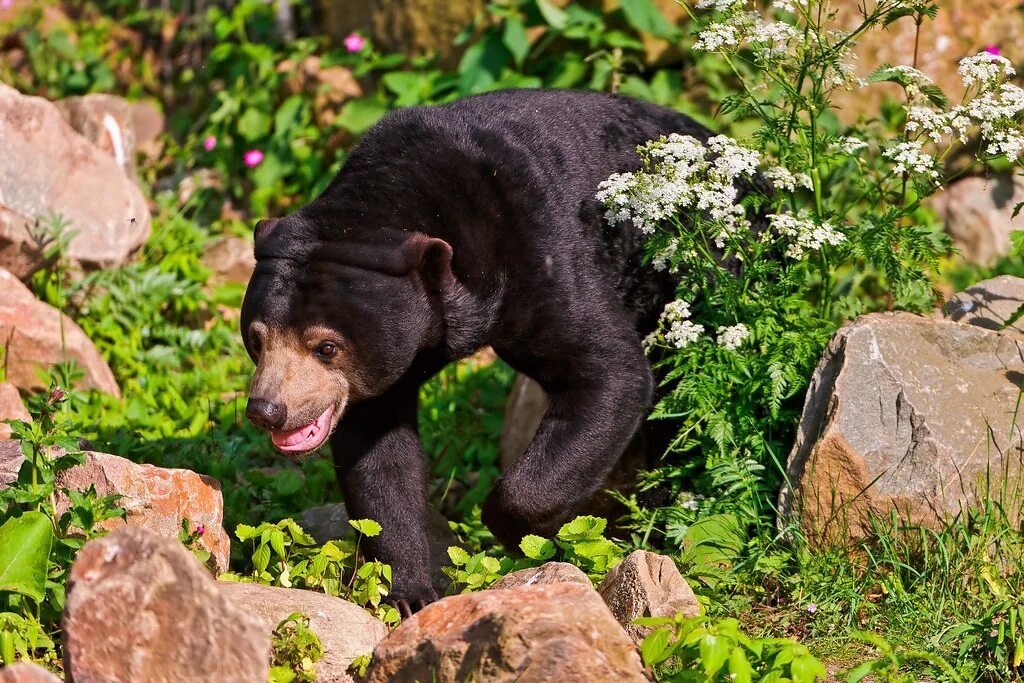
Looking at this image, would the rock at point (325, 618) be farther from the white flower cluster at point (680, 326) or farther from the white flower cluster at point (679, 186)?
the white flower cluster at point (679, 186)

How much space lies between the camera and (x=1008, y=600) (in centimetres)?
386

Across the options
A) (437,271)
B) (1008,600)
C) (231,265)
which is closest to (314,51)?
(231,265)

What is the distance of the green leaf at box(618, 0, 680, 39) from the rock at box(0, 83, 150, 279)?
3096 mm

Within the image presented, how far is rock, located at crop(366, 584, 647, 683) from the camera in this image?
3127 mm

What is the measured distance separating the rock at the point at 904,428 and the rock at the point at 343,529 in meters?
1.36

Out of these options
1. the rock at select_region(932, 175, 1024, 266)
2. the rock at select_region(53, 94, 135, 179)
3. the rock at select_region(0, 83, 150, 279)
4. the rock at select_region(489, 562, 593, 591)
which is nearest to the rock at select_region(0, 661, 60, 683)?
the rock at select_region(489, 562, 593, 591)

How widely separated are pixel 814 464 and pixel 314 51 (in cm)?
600

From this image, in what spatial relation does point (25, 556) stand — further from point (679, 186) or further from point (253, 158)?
point (253, 158)

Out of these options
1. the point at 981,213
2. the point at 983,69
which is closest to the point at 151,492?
the point at 983,69

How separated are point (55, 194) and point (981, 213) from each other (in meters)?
5.20

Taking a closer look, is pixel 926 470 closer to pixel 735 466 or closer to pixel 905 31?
pixel 735 466

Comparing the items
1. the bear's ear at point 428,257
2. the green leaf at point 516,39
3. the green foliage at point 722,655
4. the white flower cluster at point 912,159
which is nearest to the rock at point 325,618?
the green foliage at point 722,655

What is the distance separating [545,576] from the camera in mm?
3822

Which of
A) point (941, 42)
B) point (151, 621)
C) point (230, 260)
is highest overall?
point (941, 42)
